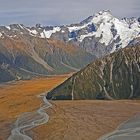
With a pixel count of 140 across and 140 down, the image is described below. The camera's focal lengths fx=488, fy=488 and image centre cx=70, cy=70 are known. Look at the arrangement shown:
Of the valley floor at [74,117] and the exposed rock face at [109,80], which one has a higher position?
the exposed rock face at [109,80]

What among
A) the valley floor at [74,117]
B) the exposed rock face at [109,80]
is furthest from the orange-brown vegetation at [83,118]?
the exposed rock face at [109,80]

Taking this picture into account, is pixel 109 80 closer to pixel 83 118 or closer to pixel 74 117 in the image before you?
pixel 74 117

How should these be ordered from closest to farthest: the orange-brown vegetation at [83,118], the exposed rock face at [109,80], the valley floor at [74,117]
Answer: the orange-brown vegetation at [83,118]
the valley floor at [74,117]
the exposed rock face at [109,80]

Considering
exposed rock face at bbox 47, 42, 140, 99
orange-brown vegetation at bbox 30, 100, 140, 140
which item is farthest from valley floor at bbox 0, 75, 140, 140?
exposed rock face at bbox 47, 42, 140, 99

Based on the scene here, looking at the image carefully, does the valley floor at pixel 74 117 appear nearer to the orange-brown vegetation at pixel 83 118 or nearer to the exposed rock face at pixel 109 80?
the orange-brown vegetation at pixel 83 118

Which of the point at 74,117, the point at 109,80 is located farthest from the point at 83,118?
the point at 109,80

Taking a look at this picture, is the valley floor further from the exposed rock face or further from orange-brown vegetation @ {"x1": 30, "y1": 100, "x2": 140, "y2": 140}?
the exposed rock face
